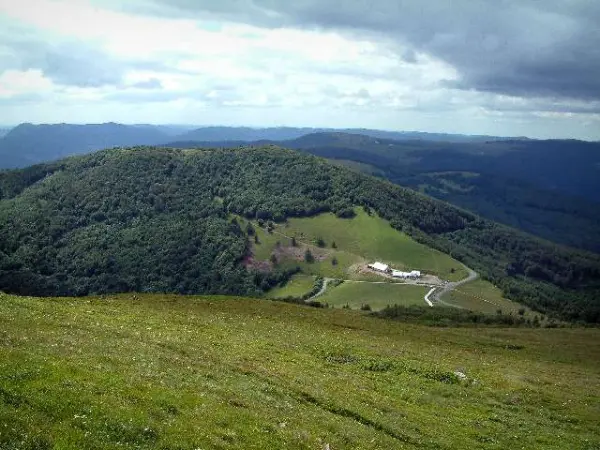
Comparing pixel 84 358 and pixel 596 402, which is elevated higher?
pixel 84 358

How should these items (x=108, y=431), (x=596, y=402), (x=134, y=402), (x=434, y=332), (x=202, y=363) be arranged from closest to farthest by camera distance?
1. (x=108, y=431)
2. (x=134, y=402)
3. (x=202, y=363)
4. (x=596, y=402)
5. (x=434, y=332)

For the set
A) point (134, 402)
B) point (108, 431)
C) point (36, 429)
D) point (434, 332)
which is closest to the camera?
point (36, 429)

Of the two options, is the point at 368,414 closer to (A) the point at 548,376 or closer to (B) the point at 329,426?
(B) the point at 329,426

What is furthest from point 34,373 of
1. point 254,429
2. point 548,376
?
point 548,376

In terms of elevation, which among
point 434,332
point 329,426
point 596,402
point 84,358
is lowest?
point 434,332

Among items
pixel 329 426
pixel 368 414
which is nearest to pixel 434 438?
pixel 368 414

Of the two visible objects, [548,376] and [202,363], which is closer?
[202,363]

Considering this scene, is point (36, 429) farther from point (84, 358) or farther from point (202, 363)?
point (202, 363)
